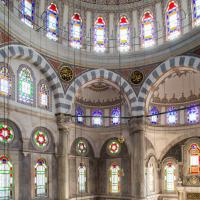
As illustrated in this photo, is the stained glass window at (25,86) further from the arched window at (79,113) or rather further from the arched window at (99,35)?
the arched window at (79,113)

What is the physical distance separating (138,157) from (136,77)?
3.90 meters

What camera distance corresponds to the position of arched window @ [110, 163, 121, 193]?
18.1 m

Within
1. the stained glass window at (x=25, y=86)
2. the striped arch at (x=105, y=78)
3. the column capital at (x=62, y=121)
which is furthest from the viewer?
the striped arch at (x=105, y=78)

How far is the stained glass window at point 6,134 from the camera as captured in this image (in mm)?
12461

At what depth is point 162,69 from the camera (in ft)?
50.2

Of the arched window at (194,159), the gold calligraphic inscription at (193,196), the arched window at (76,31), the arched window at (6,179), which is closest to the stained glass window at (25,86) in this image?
the arched window at (6,179)

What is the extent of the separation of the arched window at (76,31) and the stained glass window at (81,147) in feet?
17.3

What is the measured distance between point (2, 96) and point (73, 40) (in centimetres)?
535

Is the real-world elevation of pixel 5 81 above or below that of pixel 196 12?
below

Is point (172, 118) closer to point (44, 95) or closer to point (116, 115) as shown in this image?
point (116, 115)

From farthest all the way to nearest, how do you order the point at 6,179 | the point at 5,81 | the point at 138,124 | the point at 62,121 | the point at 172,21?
1. the point at 138,124
2. the point at 172,21
3. the point at 62,121
4. the point at 5,81
5. the point at 6,179

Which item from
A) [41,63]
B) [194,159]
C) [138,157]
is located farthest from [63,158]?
[194,159]

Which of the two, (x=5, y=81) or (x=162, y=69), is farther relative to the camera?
(x=162, y=69)

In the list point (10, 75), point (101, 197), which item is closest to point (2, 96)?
point (10, 75)
